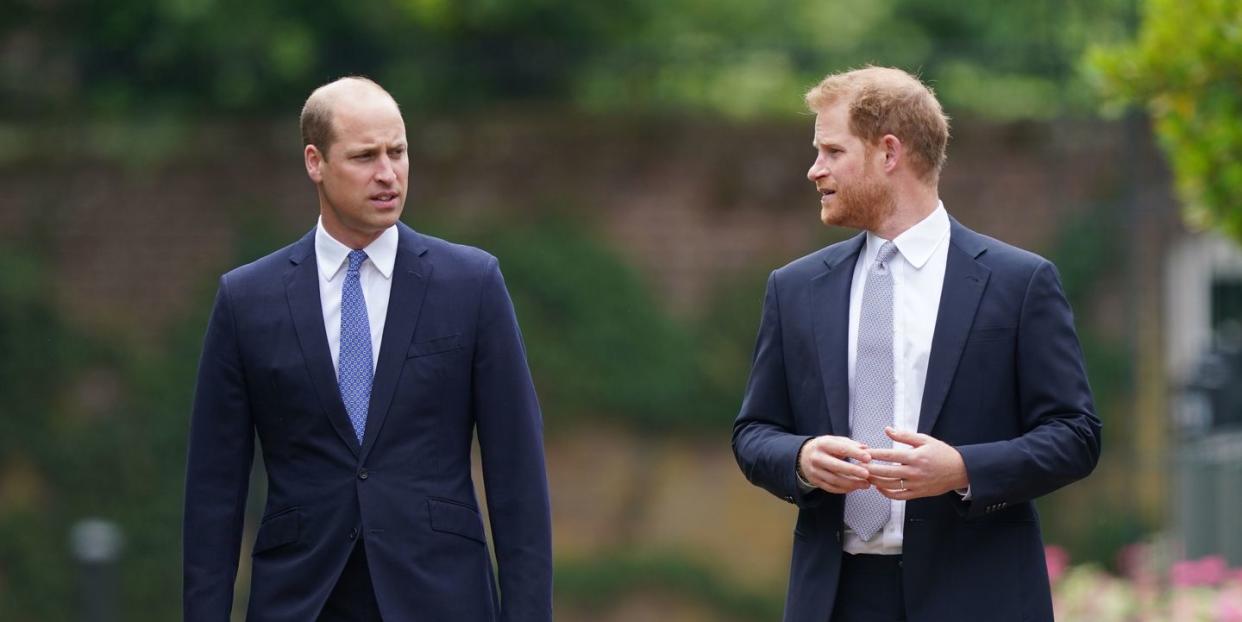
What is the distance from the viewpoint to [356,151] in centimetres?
384

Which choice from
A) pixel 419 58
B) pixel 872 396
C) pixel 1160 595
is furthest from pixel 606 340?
pixel 872 396

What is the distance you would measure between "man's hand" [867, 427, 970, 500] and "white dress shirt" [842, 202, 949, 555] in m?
0.16

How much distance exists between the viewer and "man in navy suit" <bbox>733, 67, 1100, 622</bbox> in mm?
3631

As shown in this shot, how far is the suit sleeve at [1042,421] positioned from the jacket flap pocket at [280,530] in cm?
139

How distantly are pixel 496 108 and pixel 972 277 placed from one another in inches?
313

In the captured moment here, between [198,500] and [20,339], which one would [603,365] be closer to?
[20,339]

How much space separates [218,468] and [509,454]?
631 millimetres

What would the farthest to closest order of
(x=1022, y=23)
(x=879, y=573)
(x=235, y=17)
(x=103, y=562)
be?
1. (x=1022, y=23)
2. (x=235, y=17)
3. (x=103, y=562)
4. (x=879, y=573)

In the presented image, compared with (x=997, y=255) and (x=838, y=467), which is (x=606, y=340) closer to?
(x=997, y=255)

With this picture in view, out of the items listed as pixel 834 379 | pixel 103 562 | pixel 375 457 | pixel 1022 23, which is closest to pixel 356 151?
pixel 375 457

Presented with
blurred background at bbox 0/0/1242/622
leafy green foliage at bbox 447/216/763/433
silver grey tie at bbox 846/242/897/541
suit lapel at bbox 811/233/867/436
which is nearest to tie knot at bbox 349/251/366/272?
suit lapel at bbox 811/233/867/436

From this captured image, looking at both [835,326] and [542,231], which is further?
[542,231]

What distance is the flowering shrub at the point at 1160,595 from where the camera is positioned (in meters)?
7.29

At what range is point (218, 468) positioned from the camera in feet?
12.9
